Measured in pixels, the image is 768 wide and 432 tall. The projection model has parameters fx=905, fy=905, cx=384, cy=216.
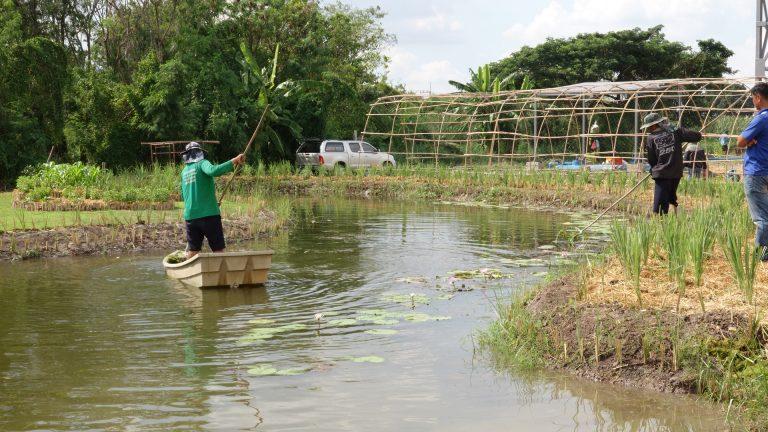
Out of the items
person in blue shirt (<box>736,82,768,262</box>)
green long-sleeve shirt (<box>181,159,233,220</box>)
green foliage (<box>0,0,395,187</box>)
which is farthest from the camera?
green foliage (<box>0,0,395,187</box>)

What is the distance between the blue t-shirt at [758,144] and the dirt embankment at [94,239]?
8997 mm

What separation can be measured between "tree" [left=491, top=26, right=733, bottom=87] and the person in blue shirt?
36.9 m

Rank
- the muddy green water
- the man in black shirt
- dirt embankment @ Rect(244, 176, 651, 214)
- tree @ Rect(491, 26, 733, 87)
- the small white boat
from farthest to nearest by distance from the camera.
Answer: tree @ Rect(491, 26, 733, 87), the man in black shirt, dirt embankment @ Rect(244, 176, 651, 214), the small white boat, the muddy green water

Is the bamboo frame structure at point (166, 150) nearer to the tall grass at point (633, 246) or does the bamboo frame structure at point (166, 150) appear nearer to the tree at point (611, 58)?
the tree at point (611, 58)

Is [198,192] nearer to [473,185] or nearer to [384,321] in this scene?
[384,321]

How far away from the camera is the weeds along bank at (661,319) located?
6328 mm

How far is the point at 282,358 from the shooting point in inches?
296

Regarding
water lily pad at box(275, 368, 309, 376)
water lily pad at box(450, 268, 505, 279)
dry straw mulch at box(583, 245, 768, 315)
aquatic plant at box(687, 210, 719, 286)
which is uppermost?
aquatic plant at box(687, 210, 719, 286)

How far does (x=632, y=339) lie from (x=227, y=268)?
5.40 meters

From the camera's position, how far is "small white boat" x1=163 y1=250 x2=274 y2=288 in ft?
34.9

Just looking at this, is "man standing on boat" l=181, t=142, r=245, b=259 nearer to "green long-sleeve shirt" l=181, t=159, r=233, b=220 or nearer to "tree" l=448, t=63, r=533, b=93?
"green long-sleeve shirt" l=181, t=159, r=233, b=220

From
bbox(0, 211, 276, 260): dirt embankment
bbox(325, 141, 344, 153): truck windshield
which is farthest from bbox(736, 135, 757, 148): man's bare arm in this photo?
bbox(325, 141, 344, 153): truck windshield

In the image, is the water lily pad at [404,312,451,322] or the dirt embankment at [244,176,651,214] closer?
the water lily pad at [404,312,451,322]

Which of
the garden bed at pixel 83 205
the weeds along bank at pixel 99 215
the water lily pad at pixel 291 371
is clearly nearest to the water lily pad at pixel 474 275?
the water lily pad at pixel 291 371
